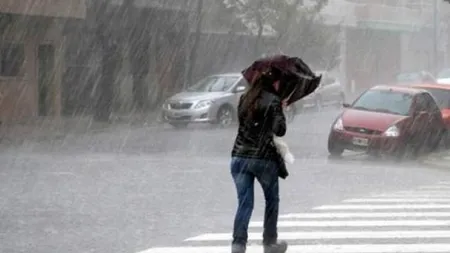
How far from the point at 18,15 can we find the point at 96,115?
3.90 metres

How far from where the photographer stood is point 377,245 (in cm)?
985

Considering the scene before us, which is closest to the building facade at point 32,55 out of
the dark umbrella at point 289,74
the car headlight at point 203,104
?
the car headlight at point 203,104

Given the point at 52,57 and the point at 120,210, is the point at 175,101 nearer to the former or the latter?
the point at 52,57

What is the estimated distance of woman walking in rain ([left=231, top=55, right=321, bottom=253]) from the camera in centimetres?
855

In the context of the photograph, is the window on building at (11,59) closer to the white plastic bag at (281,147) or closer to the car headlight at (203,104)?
the car headlight at (203,104)

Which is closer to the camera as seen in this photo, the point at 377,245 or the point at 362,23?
the point at 377,245

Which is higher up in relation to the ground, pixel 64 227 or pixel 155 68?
pixel 64 227

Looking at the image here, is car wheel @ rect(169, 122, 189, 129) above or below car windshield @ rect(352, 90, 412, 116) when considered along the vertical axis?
below

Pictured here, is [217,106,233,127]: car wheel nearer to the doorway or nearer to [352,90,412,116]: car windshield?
the doorway

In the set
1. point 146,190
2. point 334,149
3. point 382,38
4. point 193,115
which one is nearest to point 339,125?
point 334,149

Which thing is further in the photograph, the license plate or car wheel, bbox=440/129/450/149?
car wheel, bbox=440/129/450/149

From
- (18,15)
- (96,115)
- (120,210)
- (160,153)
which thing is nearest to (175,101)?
(96,115)

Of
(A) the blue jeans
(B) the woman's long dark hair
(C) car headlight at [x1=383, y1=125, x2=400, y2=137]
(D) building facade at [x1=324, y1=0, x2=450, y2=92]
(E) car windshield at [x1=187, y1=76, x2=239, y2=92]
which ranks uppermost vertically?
(B) the woman's long dark hair

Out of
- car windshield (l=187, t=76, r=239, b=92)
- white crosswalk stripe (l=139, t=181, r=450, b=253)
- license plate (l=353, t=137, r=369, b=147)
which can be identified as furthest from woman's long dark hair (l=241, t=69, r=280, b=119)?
car windshield (l=187, t=76, r=239, b=92)
